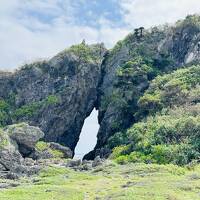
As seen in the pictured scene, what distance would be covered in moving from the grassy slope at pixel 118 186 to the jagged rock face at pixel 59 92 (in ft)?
154

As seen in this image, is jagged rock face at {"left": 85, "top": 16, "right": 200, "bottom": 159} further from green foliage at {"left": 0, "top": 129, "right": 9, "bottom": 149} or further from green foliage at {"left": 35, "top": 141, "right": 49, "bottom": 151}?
green foliage at {"left": 0, "top": 129, "right": 9, "bottom": 149}

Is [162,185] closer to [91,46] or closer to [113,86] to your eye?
[113,86]

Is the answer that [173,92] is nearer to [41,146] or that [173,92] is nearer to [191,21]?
[41,146]

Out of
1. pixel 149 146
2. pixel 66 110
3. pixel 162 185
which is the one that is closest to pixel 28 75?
pixel 66 110

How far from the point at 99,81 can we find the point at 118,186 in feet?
231

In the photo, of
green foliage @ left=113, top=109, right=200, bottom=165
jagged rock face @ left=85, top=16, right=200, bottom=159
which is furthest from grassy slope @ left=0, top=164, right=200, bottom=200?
jagged rock face @ left=85, top=16, right=200, bottom=159

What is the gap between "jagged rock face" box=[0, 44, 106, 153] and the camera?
10862 centimetres

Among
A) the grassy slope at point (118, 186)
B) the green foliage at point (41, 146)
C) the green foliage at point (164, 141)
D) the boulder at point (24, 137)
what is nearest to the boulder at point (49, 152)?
the green foliage at point (41, 146)

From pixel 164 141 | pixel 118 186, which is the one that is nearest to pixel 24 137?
pixel 164 141

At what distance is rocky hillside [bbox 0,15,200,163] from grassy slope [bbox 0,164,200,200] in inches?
1564

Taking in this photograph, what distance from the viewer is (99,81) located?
11775 cm

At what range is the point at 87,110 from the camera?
115125mm

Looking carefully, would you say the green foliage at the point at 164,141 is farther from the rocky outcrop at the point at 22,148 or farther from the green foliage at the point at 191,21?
the green foliage at the point at 191,21

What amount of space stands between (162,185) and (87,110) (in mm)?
70069
